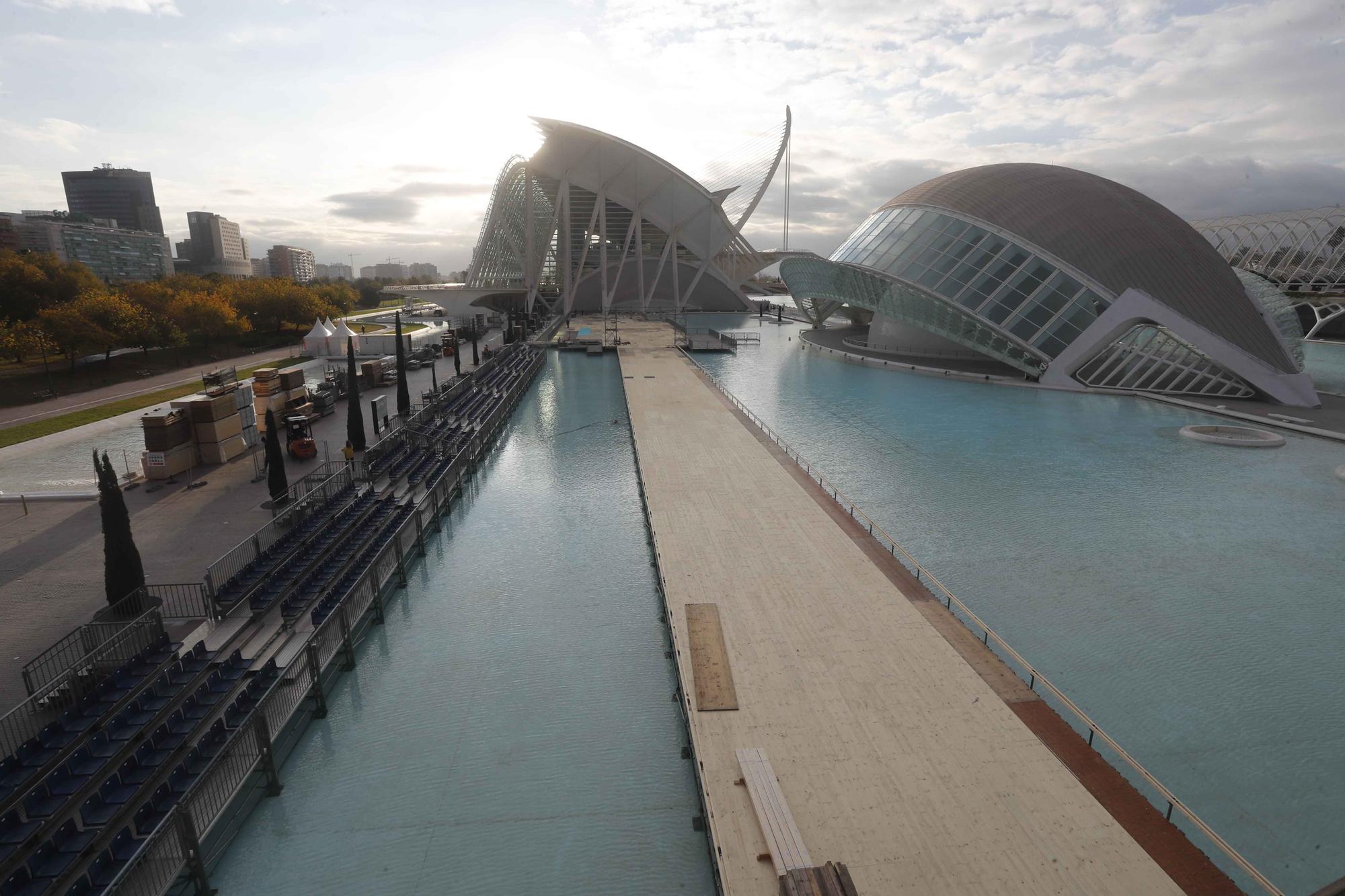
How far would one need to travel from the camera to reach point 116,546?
10.0m

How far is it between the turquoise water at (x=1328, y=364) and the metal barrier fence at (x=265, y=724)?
3796 cm

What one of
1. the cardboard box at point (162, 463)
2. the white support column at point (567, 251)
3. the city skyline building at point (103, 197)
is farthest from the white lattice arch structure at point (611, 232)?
the city skyline building at point (103, 197)

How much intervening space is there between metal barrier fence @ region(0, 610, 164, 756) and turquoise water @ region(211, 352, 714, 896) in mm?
2915

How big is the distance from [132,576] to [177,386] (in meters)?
27.8

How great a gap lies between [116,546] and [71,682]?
7.89ft

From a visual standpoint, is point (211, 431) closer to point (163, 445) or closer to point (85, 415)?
point (163, 445)

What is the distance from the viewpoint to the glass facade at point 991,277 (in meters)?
30.3

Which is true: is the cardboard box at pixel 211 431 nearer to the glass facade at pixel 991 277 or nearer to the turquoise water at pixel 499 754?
the turquoise water at pixel 499 754

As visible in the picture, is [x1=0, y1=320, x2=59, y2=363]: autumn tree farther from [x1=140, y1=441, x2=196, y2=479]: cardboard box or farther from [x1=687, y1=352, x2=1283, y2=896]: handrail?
[x1=687, y1=352, x2=1283, y2=896]: handrail

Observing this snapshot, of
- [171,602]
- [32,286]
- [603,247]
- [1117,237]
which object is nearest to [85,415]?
[171,602]

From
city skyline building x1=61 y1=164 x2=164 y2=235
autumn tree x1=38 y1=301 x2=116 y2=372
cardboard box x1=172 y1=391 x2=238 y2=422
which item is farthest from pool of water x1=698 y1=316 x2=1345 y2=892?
city skyline building x1=61 y1=164 x2=164 y2=235

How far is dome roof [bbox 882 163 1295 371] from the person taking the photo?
2834cm

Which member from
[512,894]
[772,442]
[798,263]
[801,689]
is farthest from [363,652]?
[798,263]

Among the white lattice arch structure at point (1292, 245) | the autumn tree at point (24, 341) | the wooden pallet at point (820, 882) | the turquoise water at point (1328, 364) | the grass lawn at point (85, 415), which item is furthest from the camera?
the white lattice arch structure at point (1292, 245)
